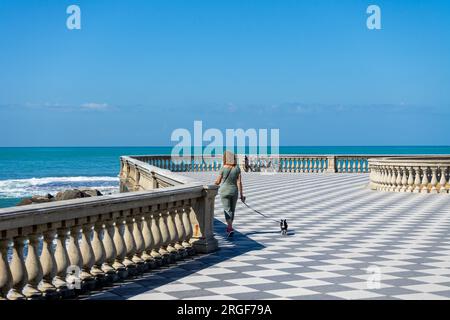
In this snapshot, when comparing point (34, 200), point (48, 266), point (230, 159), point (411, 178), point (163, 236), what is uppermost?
point (230, 159)

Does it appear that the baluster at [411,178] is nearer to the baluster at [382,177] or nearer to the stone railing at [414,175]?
the stone railing at [414,175]

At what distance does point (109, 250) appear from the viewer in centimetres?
859

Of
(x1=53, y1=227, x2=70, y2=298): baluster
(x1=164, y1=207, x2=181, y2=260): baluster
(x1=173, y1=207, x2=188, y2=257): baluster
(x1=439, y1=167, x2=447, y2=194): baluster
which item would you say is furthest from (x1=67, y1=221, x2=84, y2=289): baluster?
(x1=439, y1=167, x2=447, y2=194): baluster

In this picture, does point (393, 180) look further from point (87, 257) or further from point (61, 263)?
point (61, 263)

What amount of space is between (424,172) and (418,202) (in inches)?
140

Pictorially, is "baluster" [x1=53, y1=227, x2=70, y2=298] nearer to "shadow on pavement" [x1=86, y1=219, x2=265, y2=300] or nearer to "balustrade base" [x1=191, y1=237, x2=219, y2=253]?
"shadow on pavement" [x1=86, y1=219, x2=265, y2=300]

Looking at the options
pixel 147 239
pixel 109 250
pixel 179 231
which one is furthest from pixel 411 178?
pixel 109 250

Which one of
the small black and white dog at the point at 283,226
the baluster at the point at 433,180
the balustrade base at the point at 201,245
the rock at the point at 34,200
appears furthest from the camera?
the rock at the point at 34,200

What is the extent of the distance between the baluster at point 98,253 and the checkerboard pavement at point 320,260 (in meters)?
0.22

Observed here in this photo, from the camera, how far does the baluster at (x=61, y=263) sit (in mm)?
7480

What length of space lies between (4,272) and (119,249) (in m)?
2.48

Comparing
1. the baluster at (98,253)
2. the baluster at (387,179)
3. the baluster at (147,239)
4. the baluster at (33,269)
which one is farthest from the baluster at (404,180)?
the baluster at (33,269)

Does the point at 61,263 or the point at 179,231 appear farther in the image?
the point at 179,231
